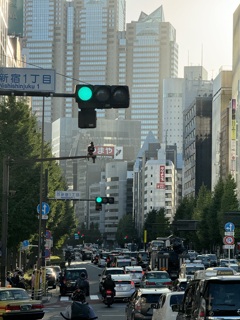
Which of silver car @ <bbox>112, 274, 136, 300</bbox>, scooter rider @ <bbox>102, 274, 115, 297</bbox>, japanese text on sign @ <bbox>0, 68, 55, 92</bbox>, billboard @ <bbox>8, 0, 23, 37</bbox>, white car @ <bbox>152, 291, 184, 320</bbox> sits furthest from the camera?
billboard @ <bbox>8, 0, 23, 37</bbox>

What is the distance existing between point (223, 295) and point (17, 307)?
55.4 ft

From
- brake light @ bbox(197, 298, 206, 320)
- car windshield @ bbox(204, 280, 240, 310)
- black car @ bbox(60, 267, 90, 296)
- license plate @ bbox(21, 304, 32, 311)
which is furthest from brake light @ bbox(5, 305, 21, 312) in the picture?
black car @ bbox(60, 267, 90, 296)

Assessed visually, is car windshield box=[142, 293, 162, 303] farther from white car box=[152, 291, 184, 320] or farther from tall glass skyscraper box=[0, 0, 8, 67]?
tall glass skyscraper box=[0, 0, 8, 67]

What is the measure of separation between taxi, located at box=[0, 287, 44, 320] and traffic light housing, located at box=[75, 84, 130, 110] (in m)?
15.5

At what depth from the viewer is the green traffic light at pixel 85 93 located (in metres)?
19.0

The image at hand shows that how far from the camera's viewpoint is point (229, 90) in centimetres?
18775

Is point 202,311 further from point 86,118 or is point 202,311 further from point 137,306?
point 137,306

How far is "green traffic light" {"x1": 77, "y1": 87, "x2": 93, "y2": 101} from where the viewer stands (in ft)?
62.4

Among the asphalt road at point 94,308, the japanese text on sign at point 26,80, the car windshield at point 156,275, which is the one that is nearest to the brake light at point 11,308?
the asphalt road at point 94,308

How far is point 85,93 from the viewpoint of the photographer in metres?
19.0

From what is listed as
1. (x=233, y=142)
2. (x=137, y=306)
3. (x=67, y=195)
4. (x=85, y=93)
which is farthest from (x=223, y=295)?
(x=233, y=142)

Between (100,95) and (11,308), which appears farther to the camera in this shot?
(11,308)

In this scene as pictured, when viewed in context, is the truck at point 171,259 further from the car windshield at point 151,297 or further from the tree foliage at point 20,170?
the car windshield at point 151,297

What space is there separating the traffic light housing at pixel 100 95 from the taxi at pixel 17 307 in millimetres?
15516
